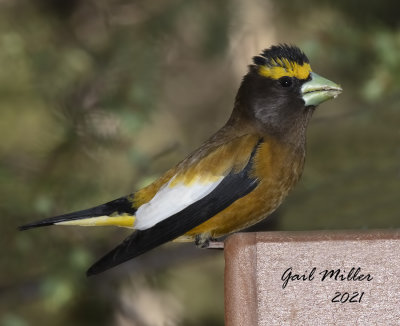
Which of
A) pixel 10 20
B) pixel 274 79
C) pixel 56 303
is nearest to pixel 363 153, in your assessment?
pixel 274 79

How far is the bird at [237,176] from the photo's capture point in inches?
89.7

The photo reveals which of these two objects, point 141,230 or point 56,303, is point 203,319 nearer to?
point 56,303

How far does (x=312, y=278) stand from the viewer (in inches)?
74.5

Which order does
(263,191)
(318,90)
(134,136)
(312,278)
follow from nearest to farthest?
(312,278), (263,191), (318,90), (134,136)

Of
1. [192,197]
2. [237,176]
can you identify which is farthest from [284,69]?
[192,197]

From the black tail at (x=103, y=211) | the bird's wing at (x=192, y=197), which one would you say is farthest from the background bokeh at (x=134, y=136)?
the bird's wing at (x=192, y=197)

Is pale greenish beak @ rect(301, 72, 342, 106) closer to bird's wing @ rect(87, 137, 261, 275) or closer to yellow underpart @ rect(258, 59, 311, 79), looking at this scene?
yellow underpart @ rect(258, 59, 311, 79)

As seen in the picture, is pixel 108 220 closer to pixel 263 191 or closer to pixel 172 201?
pixel 172 201

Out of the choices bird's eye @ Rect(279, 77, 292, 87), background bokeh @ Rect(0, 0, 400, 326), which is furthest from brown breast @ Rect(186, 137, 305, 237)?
background bokeh @ Rect(0, 0, 400, 326)

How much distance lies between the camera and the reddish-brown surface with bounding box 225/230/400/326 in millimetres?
1865

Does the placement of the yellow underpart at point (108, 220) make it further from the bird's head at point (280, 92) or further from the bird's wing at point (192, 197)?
the bird's head at point (280, 92)

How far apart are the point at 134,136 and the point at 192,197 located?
59.2 inches

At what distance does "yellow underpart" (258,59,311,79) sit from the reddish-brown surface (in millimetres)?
732

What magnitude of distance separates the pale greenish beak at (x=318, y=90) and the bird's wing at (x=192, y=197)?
0.72 ft
